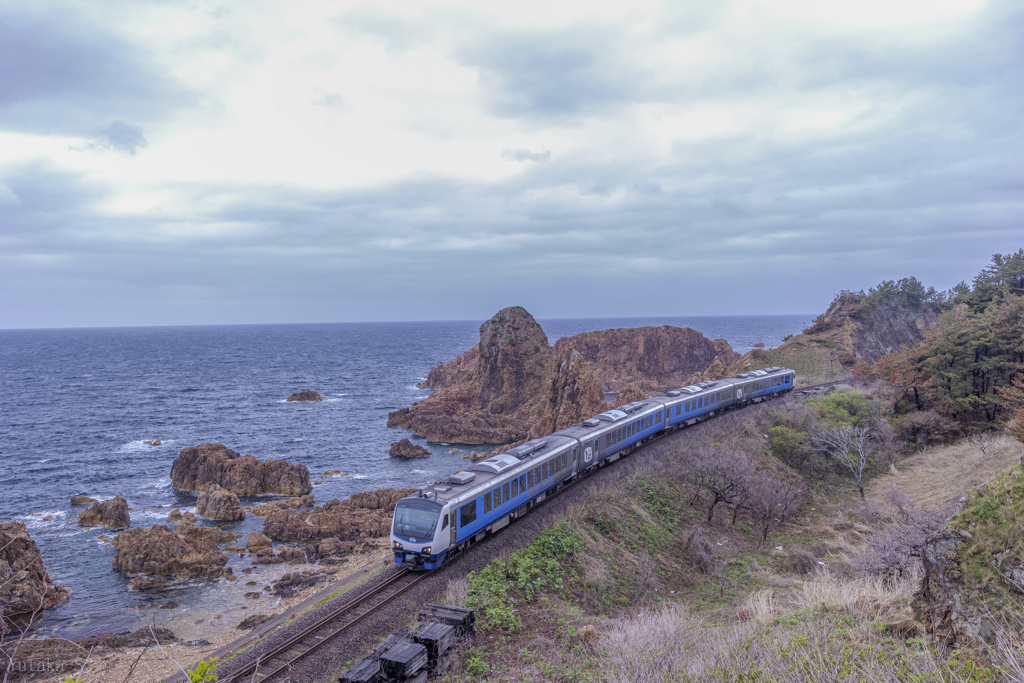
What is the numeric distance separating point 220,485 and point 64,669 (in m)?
23.8

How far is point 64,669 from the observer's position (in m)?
19.3

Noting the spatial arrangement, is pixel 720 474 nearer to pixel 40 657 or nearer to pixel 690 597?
pixel 690 597

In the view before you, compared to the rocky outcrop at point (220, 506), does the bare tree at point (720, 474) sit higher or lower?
higher

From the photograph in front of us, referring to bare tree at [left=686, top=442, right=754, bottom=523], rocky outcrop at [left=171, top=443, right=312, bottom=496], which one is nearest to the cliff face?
rocky outcrop at [left=171, top=443, right=312, bottom=496]

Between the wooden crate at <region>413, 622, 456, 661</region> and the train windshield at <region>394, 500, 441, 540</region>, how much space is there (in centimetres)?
462

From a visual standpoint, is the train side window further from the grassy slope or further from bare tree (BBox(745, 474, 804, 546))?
bare tree (BBox(745, 474, 804, 546))

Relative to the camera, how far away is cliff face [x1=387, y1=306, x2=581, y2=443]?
210ft

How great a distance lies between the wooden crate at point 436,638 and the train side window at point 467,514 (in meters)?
5.43

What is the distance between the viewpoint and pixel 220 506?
119ft

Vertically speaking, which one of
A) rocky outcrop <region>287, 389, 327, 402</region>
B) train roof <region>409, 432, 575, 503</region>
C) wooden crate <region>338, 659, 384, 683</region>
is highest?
train roof <region>409, 432, 575, 503</region>

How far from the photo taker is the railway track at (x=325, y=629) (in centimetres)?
1394

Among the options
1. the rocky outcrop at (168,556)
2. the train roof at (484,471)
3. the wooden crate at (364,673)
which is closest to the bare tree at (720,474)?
the train roof at (484,471)

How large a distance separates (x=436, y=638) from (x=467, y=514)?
6.41 metres

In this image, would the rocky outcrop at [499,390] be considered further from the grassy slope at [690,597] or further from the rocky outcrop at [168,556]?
the grassy slope at [690,597]
